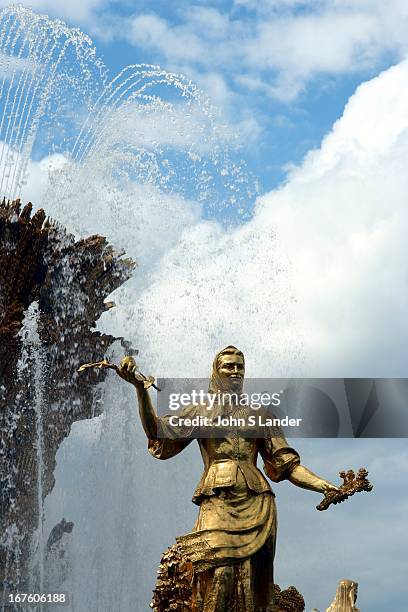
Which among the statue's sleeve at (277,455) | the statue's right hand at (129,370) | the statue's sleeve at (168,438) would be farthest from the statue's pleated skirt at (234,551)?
the statue's right hand at (129,370)

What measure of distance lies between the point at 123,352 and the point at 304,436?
8.01 meters

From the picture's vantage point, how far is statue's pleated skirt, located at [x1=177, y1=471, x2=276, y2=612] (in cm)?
873

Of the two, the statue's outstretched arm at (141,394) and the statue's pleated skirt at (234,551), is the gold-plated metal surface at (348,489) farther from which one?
the statue's outstretched arm at (141,394)

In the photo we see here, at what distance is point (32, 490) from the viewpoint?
1795 cm

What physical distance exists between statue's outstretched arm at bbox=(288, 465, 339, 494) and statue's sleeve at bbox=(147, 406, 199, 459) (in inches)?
42.4

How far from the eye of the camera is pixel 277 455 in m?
9.59

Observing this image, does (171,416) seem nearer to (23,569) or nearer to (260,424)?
(260,424)

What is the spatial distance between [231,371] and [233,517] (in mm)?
1459

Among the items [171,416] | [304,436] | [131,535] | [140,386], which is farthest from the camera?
[131,535]

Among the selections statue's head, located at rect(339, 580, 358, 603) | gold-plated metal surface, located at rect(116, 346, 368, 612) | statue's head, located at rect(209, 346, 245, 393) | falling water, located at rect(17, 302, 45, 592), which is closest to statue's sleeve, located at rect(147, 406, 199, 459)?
gold-plated metal surface, located at rect(116, 346, 368, 612)

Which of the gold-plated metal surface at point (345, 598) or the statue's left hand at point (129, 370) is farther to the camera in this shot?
the gold-plated metal surface at point (345, 598)

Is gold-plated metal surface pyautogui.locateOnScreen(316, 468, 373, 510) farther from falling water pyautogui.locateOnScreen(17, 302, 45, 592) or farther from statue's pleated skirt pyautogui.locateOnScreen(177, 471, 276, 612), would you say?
falling water pyautogui.locateOnScreen(17, 302, 45, 592)

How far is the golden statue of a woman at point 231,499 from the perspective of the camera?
8750 millimetres

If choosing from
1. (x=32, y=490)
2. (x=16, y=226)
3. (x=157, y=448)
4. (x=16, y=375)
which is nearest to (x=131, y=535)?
(x=32, y=490)
